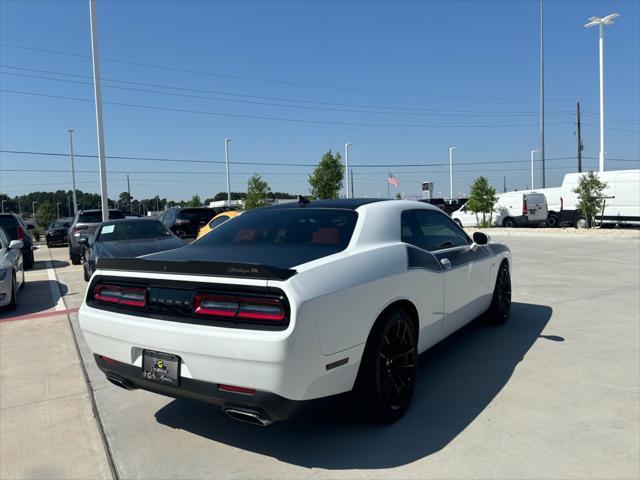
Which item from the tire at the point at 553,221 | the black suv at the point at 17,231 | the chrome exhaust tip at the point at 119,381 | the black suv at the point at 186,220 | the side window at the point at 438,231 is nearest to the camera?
the chrome exhaust tip at the point at 119,381

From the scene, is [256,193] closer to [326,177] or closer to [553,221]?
[326,177]

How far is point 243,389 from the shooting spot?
8.50ft

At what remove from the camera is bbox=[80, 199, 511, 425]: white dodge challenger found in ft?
8.40

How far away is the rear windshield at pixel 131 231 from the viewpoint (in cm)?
991

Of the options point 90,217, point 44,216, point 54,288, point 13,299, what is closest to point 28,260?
point 90,217

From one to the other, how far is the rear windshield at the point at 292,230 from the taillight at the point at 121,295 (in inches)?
34.1

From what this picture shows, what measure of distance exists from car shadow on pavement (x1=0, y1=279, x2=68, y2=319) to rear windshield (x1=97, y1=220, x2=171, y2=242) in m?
1.30

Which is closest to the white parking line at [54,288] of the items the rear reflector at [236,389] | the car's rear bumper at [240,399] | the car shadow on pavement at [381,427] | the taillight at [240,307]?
the car shadow on pavement at [381,427]

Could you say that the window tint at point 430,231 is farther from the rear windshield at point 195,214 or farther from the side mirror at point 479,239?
the rear windshield at point 195,214

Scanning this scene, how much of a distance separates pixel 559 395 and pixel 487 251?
1808 mm

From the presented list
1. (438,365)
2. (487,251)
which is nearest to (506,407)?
(438,365)

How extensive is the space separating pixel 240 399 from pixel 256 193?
91.8 feet

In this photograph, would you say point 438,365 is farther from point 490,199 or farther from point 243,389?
point 490,199

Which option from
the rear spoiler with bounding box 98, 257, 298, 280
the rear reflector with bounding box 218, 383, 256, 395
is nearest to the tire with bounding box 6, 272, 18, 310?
the rear spoiler with bounding box 98, 257, 298, 280
